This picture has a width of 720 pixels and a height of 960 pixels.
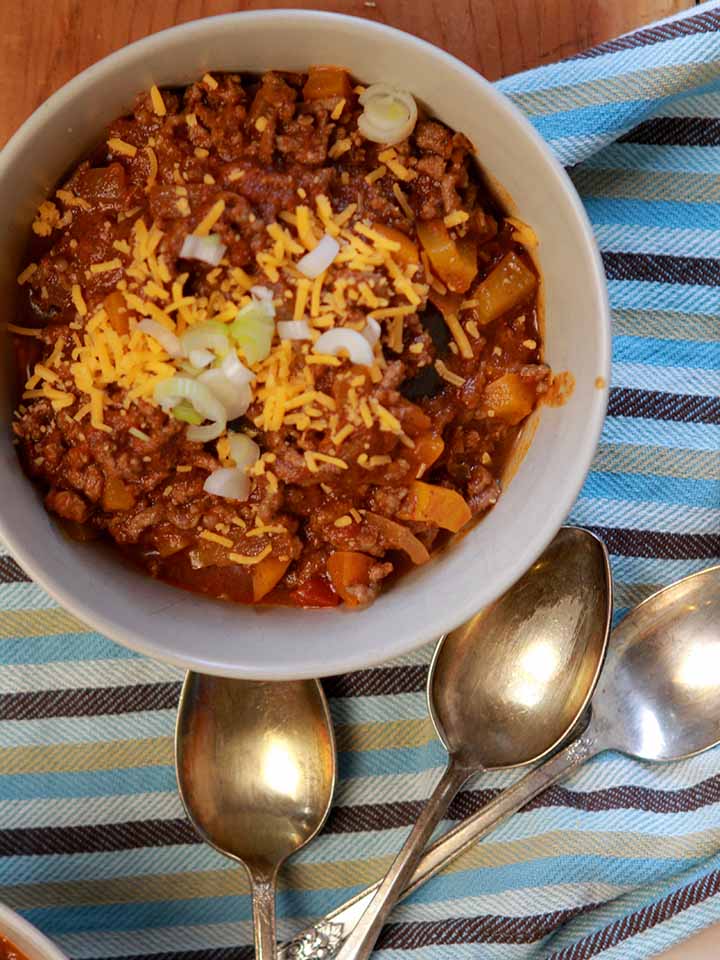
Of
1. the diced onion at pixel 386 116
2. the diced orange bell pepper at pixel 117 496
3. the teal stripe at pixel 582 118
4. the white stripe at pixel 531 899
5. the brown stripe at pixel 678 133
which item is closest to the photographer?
the diced onion at pixel 386 116

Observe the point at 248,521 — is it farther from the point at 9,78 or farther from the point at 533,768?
the point at 9,78

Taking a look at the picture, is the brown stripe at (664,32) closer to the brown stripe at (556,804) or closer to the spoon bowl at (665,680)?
the spoon bowl at (665,680)

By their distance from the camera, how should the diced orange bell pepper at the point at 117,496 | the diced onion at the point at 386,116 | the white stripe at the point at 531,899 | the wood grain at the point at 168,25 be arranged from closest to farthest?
the diced onion at the point at 386,116 < the diced orange bell pepper at the point at 117,496 < the wood grain at the point at 168,25 < the white stripe at the point at 531,899

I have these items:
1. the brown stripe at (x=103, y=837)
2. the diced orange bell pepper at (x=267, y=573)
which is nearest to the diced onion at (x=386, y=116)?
the diced orange bell pepper at (x=267, y=573)

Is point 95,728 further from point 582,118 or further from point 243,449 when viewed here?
point 582,118

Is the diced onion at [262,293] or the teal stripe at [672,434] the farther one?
the teal stripe at [672,434]

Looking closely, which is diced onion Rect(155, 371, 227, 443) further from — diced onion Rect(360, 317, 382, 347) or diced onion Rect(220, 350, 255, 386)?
diced onion Rect(360, 317, 382, 347)
